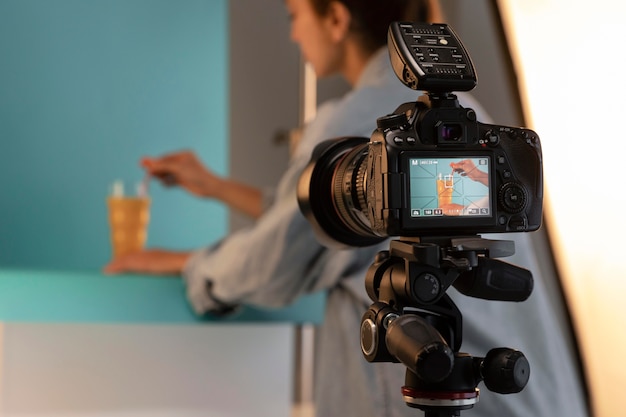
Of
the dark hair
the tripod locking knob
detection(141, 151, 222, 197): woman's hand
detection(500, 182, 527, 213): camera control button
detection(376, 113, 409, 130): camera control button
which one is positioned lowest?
the tripod locking knob

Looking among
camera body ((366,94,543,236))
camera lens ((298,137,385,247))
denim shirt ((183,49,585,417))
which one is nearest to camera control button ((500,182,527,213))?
camera body ((366,94,543,236))

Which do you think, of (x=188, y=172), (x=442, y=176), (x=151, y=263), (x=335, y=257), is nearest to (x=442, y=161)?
(x=442, y=176)

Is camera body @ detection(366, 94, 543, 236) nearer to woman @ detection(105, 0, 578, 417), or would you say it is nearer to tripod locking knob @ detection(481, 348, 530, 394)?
tripod locking knob @ detection(481, 348, 530, 394)

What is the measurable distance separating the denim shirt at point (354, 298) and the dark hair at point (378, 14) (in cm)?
3

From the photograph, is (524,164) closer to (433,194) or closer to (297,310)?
(433,194)

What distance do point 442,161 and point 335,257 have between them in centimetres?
39

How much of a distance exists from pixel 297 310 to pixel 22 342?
14.0 inches

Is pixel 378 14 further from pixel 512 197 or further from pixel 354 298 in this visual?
pixel 512 197

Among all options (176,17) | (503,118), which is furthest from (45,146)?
(503,118)

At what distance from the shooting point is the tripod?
551 millimetres

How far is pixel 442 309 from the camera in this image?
Answer: 1.94ft

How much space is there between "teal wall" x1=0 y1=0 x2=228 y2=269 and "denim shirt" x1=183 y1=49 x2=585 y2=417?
0.54 metres

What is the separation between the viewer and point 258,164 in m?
2.59

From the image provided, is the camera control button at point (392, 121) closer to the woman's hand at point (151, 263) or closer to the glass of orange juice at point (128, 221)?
the woman's hand at point (151, 263)
